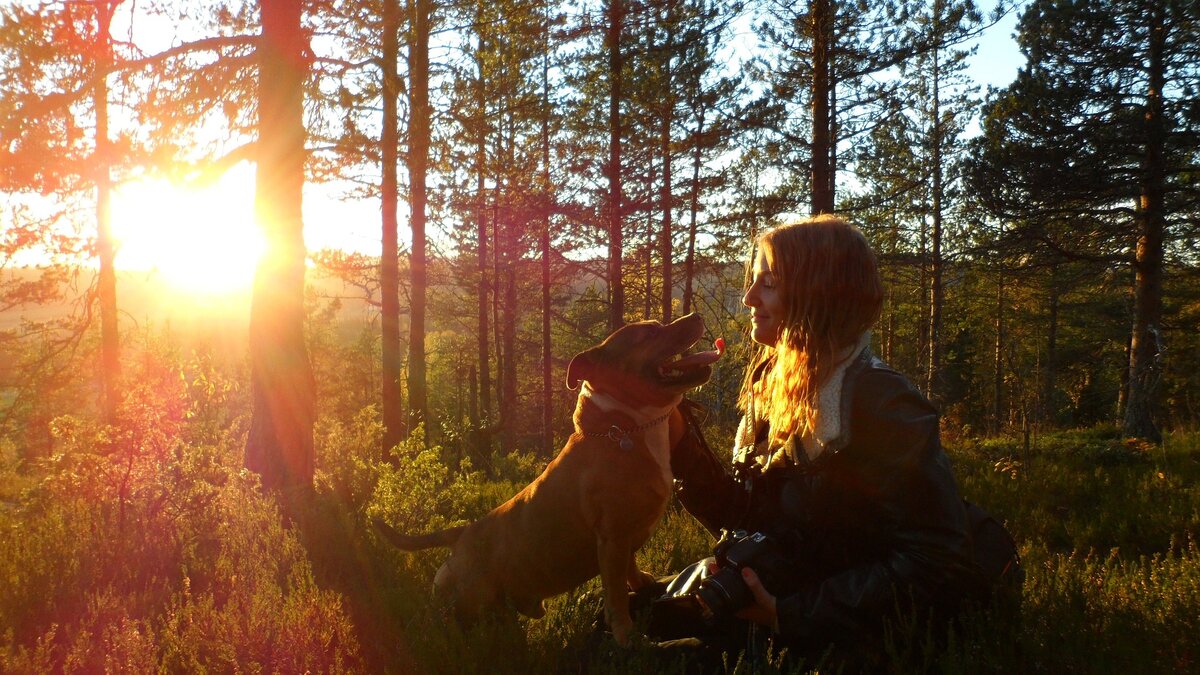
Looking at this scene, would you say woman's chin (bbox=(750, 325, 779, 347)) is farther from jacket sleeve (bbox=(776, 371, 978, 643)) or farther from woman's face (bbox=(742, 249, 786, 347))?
jacket sleeve (bbox=(776, 371, 978, 643))

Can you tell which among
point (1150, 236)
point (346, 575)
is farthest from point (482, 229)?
point (346, 575)

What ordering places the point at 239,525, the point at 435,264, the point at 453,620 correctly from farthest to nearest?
the point at 435,264 < the point at 239,525 < the point at 453,620

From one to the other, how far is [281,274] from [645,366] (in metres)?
5.03

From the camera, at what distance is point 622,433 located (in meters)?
3.33

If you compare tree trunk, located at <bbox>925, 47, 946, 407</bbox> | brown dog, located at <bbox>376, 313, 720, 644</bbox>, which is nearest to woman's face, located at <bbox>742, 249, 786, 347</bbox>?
brown dog, located at <bbox>376, 313, 720, 644</bbox>

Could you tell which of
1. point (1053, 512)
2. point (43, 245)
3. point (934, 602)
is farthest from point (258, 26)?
point (1053, 512)

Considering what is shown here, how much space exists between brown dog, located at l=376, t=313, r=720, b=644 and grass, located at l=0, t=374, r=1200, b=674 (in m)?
0.19

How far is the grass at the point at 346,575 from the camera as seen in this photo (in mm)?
2770

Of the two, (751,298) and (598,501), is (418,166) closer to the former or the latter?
(598,501)

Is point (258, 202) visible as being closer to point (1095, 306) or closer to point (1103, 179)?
point (1103, 179)

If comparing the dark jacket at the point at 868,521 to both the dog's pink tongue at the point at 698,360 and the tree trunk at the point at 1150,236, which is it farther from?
the tree trunk at the point at 1150,236

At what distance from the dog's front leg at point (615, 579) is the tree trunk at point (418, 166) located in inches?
230

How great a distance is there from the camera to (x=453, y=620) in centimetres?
328

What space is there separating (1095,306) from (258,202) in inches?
1121
